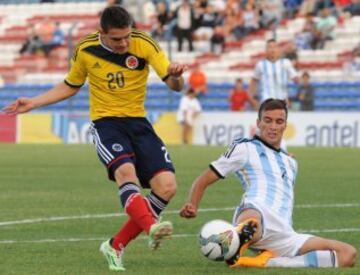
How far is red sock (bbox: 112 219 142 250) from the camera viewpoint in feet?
31.2

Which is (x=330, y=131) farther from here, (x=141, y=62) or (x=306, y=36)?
(x=141, y=62)

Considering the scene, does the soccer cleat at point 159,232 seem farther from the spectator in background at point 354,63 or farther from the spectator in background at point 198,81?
the spectator in background at point 198,81

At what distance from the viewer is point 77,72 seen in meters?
10.3

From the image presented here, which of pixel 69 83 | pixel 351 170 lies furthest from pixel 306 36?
pixel 69 83

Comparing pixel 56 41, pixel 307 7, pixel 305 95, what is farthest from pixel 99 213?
pixel 56 41

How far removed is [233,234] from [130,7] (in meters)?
32.7

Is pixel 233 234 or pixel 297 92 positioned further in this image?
pixel 297 92

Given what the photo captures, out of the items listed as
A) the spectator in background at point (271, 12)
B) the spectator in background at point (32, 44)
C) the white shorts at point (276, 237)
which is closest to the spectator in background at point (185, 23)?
the spectator in background at point (271, 12)

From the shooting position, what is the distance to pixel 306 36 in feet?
117

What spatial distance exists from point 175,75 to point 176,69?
4.9 inches

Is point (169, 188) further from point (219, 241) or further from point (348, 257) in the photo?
point (348, 257)

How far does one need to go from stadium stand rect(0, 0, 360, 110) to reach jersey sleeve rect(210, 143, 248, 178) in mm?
23809

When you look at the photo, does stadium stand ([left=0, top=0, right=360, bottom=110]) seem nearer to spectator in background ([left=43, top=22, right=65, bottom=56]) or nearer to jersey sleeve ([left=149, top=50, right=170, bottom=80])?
spectator in background ([left=43, top=22, right=65, bottom=56])

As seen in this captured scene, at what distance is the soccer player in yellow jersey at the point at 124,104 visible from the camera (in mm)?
9578
